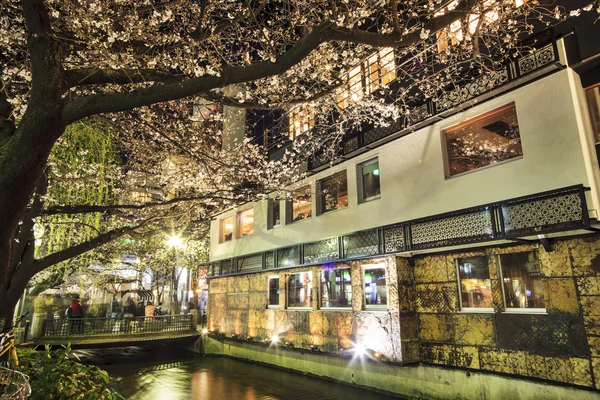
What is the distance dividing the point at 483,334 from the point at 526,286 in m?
1.71

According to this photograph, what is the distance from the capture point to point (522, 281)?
386 inches

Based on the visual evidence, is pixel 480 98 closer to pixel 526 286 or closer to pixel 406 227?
pixel 406 227

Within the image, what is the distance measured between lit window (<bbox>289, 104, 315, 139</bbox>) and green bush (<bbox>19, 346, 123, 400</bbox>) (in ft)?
38.5

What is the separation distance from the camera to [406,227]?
11.8 m

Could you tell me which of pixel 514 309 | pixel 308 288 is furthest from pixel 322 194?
pixel 514 309

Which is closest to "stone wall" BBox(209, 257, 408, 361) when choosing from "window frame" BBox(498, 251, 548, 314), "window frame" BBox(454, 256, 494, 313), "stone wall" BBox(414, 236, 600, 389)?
"stone wall" BBox(414, 236, 600, 389)

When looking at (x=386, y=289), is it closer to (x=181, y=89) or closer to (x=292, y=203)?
(x=292, y=203)

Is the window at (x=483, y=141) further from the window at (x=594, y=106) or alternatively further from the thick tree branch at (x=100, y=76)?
the thick tree branch at (x=100, y=76)

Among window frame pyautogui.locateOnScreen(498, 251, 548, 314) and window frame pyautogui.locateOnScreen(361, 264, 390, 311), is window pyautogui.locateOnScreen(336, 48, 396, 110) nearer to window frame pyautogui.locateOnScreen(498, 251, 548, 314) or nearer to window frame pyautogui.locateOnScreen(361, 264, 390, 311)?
window frame pyautogui.locateOnScreen(361, 264, 390, 311)

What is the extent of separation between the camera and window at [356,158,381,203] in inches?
537

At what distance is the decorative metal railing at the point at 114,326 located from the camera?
69.4 feet

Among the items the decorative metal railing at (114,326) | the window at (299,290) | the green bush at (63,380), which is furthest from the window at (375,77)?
the decorative metal railing at (114,326)

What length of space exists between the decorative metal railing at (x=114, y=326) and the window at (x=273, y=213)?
35.3ft

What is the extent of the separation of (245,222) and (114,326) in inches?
403
